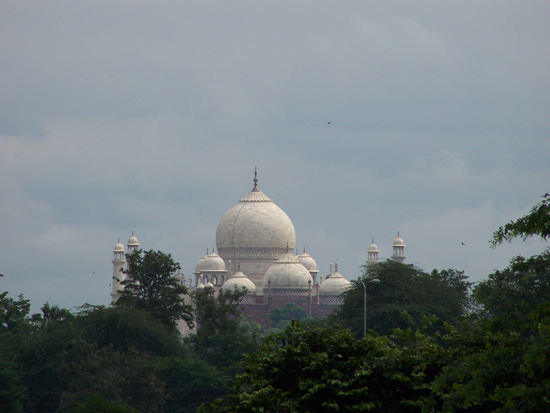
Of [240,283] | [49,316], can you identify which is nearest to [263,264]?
[240,283]

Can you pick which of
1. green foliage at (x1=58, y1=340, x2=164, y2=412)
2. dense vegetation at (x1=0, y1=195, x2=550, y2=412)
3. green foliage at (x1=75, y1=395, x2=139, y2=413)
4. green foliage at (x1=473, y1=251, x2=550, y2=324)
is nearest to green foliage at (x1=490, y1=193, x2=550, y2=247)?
dense vegetation at (x1=0, y1=195, x2=550, y2=412)

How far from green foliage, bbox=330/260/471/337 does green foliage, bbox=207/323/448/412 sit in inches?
1083

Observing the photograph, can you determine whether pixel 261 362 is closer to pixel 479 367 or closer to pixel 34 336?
pixel 479 367

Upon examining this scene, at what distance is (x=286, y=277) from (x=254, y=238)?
307 inches

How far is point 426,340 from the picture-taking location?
22359mm

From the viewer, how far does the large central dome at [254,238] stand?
364 feet

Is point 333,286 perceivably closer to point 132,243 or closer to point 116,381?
point 132,243

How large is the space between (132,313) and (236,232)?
195 feet

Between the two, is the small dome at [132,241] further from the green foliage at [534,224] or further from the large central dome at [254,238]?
the green foliage at [534,224]

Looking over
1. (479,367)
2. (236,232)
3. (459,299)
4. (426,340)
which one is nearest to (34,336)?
(459,299)

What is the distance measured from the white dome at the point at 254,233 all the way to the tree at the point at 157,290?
5031cm

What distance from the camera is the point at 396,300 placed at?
50531 mm

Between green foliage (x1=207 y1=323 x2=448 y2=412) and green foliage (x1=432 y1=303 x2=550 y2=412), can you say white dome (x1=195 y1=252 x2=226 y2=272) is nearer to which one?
green foliage (x1=207 y1=323 x2=448 y2=412)

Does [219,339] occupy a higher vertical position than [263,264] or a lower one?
lower
